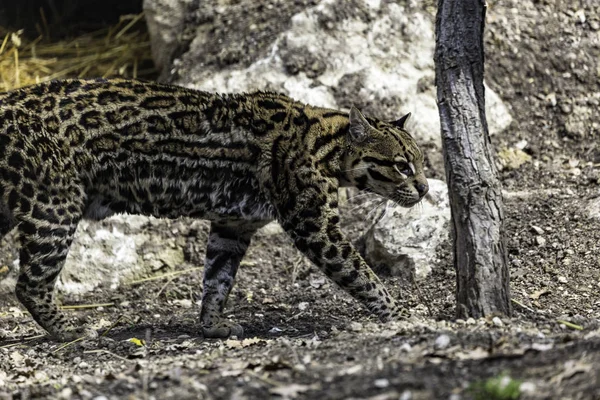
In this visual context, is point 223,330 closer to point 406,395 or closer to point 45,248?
point 45,248

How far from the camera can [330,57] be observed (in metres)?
9.26

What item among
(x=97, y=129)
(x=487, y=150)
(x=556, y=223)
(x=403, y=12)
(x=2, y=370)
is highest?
(x=403, y=12)

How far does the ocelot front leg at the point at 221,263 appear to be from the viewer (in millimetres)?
7223

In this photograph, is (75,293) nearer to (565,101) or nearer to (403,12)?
(403,12)

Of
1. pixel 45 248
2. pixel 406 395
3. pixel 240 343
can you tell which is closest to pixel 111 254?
pixel 45 248

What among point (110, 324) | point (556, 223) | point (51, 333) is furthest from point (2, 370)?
point (556, 223)

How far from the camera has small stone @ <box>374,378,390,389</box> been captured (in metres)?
4.42

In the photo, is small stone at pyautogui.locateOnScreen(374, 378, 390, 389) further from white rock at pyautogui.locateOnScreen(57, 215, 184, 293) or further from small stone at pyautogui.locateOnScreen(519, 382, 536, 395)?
white rock at pyautogui.locateOnScreen(57, 215, 184, 293)

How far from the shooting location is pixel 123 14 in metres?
11.5

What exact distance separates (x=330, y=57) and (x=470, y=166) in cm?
358

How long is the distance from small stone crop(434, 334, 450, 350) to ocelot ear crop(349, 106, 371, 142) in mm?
2050

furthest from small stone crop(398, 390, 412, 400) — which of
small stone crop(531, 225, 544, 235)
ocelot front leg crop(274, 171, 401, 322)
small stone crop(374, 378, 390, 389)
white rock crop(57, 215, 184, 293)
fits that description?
white rock crop(57, 215, 184, 293)

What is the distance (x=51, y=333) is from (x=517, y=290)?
3.52 m

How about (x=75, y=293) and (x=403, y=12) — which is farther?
(x=403, y=12)
